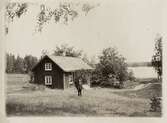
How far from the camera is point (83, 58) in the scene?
0.89 m

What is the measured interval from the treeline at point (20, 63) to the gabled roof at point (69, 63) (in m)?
0.05

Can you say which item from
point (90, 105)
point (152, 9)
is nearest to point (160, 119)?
point (90, 105)

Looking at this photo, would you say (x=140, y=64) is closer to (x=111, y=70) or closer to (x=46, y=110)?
(x=111, y=70)

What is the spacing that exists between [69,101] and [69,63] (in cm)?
11

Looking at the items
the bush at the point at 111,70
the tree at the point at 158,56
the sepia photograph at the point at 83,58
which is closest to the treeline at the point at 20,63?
the sepia photograph at the point at 83,58

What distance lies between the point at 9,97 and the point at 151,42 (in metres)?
0.43

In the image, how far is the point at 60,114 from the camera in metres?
0.90

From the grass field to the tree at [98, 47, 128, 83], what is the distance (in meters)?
0.04

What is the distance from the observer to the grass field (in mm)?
886

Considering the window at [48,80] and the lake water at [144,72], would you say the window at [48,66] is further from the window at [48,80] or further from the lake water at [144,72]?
the lake water at [144,72]

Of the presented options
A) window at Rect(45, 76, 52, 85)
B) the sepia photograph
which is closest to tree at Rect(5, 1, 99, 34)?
the sepia photograph

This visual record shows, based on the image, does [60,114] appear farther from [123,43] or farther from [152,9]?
[152,9]

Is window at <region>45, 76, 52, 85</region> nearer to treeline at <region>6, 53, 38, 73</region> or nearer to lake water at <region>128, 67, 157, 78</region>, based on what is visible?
treeline at <region>6, 53, 38, 73</region>

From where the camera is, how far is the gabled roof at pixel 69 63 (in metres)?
0.89
